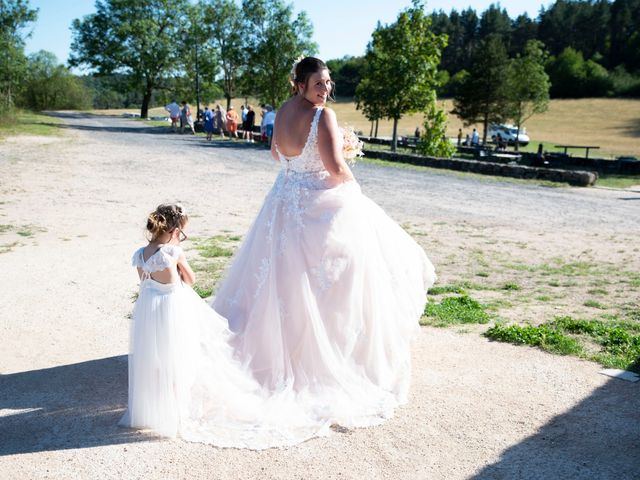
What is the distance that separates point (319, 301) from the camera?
→ 14.6 ft

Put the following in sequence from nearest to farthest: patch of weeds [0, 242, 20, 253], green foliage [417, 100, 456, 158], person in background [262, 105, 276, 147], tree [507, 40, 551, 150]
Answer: patch of weeds [0, 242, 20, 253]
person in background [262, 105, 276, 147]
green foliage [417, 100, 456, 158]
tree [507, 40, 551, 150]

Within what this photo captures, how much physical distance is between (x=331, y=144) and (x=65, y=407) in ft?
8.95

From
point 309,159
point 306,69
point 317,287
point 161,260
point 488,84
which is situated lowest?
point 317,287

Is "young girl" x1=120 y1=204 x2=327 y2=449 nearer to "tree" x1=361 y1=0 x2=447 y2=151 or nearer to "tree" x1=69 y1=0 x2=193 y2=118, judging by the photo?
"tree" x1=361 y1=0 x2=447 y2=151

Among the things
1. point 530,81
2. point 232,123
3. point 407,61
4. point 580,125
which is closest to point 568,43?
point 580,125

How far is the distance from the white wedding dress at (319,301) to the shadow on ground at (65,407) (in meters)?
0.99

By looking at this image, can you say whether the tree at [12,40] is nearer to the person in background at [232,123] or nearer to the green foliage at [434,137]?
the person in background at [232,123]

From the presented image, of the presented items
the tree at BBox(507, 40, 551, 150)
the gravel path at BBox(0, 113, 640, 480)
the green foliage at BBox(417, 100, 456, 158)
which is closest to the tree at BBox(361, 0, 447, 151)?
the green foliage at BBox(417, 100, 456, 158)

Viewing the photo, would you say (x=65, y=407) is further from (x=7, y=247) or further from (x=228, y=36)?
(x=228, y=36)

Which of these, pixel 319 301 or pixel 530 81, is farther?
pixel 530 81

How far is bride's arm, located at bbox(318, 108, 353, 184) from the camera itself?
4.34 metres

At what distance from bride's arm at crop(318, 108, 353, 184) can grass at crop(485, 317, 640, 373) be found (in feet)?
8.20

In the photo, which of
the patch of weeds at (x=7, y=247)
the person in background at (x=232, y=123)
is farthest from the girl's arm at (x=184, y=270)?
the person in background at (x=232, y=123)

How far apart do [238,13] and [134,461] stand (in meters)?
42.4
